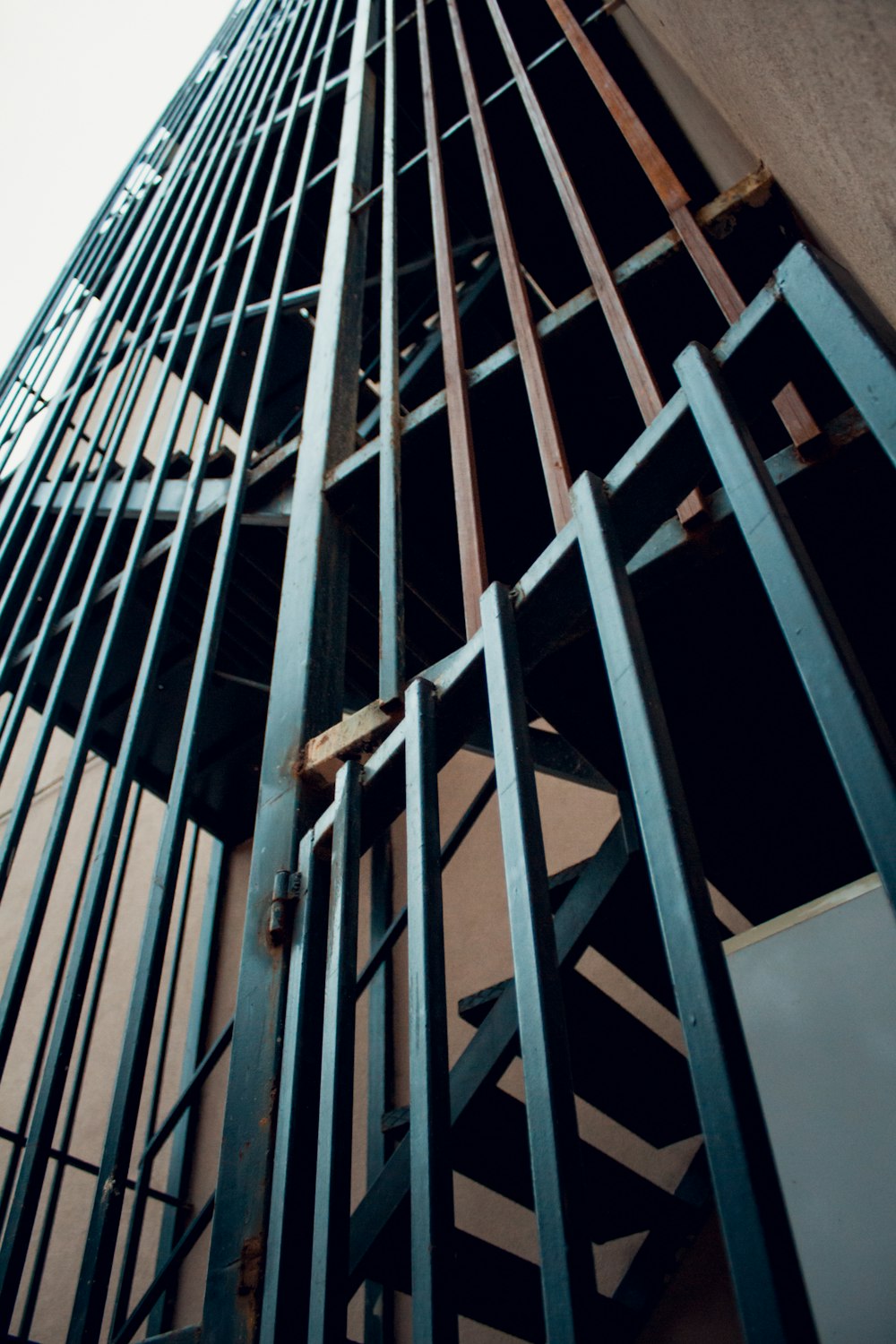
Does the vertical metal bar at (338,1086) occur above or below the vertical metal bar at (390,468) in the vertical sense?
below

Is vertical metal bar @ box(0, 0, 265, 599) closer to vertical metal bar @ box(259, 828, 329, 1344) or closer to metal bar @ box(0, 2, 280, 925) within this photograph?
metal bar @ box(0, 2, 280, 925)

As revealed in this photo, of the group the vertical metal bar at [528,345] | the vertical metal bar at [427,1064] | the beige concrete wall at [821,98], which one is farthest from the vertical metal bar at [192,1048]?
the beige concrete wall at [821,98]

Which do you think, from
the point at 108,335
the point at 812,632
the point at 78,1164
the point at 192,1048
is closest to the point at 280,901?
the point at 812,632

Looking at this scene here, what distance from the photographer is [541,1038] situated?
1.05m

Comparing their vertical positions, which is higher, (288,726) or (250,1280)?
(288,726)

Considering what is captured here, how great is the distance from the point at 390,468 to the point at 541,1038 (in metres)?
1.91

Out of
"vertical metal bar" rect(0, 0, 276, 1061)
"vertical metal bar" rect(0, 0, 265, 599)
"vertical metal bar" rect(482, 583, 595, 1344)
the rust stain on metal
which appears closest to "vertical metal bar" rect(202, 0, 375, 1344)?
the rust stain on metal

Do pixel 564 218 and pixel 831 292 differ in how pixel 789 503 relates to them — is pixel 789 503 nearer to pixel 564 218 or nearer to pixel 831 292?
pixel 831 292

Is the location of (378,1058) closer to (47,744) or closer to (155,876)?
(47,744)

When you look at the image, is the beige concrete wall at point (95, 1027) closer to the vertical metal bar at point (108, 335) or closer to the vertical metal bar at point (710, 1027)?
the vertical metal bar at point (108, 335)

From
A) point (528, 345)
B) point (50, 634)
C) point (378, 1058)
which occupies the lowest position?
point (378, 1058)

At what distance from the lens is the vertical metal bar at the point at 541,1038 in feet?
2.98

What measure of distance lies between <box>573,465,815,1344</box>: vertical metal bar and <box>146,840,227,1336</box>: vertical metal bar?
4.53 meters

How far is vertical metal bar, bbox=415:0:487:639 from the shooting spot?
2.00 metres
